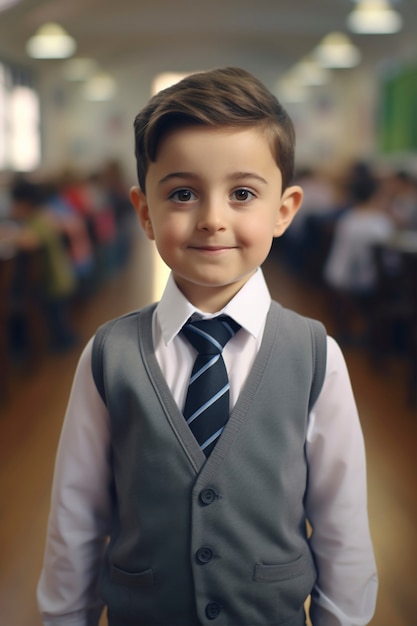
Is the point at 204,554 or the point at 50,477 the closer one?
the point at 204,554

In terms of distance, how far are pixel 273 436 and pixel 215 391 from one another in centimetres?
9

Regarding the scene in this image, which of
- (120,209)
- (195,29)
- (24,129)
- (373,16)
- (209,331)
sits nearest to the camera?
(209,331)

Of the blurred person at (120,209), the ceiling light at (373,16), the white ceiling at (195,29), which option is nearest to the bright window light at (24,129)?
the white ceiling at (195,29)

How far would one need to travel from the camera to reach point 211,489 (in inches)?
36.3

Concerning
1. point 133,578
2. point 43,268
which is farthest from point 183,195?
point 43,268

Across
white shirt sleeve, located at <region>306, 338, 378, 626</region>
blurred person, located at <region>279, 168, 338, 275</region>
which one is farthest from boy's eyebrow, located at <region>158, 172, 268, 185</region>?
blurred person, located at <region>279, 168, 338, 275</region>

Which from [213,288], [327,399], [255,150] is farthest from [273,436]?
[255,150]

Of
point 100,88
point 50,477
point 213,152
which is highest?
point 100,88

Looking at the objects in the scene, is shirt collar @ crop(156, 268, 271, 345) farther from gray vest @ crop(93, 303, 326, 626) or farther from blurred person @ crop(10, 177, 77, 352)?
blurred person @ crop(10, 177, 77, 352)

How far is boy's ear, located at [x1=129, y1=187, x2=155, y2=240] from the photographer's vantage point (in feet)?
3.16

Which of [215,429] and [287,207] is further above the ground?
[287,207]

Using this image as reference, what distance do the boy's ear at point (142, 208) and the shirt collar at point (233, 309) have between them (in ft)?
0.23

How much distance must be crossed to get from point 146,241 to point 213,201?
27.0ft

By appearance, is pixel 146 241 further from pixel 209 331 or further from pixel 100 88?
pixel 209 331
